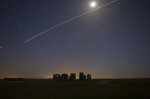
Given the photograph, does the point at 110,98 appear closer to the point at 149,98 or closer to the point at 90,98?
the point at 90,98

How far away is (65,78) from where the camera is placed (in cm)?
14275

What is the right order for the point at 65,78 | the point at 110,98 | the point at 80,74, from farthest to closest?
the point at 80,74
the point at 65,78
the point at 110,98

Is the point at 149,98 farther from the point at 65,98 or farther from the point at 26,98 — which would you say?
the point at 26,98

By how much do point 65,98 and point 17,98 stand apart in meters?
7.70

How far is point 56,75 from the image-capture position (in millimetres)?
144250

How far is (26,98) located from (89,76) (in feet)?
502

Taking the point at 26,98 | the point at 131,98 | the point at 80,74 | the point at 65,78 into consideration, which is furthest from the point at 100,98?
the point at 80,74

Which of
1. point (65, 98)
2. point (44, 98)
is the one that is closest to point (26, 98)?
point (44, 98)

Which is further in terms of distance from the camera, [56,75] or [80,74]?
[80,74]

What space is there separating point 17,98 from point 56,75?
126075mm

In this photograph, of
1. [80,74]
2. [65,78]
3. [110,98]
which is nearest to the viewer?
[110,98]

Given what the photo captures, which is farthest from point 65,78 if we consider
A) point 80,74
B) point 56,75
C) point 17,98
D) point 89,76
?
point 17,98

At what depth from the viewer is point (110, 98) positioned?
20250mm

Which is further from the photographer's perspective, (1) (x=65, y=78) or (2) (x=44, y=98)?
(1) (x=65, y=78)
